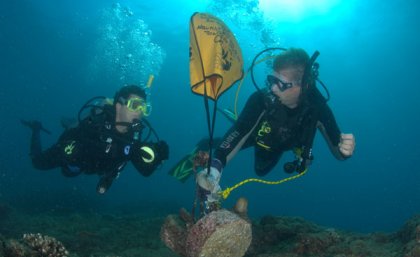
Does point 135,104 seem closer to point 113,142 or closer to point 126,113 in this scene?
point 126,113

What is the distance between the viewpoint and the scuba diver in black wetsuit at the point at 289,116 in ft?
15.0

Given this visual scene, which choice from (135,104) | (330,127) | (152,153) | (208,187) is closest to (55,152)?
(135,104)

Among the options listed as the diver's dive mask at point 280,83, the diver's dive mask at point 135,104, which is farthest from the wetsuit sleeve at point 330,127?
the diver's dive mask at point 135,104

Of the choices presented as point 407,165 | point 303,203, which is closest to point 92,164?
point 303,203

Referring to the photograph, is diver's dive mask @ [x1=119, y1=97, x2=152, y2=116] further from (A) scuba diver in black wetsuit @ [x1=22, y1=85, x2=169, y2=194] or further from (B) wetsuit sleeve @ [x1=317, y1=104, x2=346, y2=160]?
(B) wetsuit sleeve @ [x1=317, y1=104, x2=346, y2=160]

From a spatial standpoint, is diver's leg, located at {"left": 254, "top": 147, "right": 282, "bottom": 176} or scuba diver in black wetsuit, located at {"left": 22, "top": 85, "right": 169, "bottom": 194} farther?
diver's leg, located at {"left": 254, "top": 147, "right": 282, "bottom": 176}

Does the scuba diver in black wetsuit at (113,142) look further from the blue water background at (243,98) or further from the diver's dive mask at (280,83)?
the blue water background at (243,98)

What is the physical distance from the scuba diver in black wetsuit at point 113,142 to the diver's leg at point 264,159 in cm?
191

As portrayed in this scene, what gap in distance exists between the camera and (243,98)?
71.6 metres

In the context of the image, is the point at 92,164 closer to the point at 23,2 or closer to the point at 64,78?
the point at 23,2

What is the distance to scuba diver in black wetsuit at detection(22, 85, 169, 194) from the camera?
6.12m

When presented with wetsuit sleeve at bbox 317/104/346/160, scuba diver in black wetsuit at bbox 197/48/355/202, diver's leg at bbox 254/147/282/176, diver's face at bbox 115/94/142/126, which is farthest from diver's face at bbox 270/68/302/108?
diver's face at bbox 115/94/142/126

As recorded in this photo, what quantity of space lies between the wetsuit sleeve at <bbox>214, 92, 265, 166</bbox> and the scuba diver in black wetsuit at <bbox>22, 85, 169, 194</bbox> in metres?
1.79

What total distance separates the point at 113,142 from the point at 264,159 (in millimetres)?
3129
